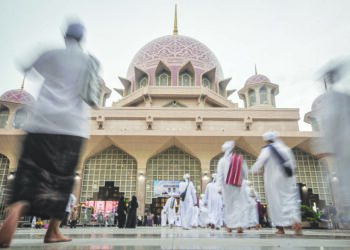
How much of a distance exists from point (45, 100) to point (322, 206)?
773 inches

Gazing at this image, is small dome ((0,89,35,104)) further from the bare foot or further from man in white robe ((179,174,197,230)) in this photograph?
the bare foot

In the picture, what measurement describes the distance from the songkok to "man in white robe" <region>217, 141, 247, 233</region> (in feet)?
11.3

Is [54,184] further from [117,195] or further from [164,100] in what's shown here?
[164,100]

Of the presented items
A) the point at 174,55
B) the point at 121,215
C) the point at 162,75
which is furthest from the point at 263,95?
the point at 121,215

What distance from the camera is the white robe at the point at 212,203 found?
908cm

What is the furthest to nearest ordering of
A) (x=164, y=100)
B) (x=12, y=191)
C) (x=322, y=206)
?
(x=164, y=100)
(x=322, y=206)
(x=12, y=191)

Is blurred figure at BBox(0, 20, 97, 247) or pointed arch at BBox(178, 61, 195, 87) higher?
pointed arch at BBox(178, 61, 195, 87)

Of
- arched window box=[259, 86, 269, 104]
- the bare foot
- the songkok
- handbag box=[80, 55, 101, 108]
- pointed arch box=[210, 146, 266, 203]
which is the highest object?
arched window box=[259, 86, 269, 104]

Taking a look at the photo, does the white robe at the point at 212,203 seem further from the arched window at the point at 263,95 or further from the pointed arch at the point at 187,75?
the pointed arch at the point at 187,75

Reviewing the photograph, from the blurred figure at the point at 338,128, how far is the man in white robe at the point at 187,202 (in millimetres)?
5232

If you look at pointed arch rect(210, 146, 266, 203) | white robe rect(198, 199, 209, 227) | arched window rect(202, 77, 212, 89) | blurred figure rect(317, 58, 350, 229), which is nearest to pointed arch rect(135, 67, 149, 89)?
arched window rect(202, 77, 212, 89)

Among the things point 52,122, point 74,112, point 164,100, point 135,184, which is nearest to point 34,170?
point 52,122

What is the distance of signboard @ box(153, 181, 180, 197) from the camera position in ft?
57.2

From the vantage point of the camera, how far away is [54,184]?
84.9 inches
